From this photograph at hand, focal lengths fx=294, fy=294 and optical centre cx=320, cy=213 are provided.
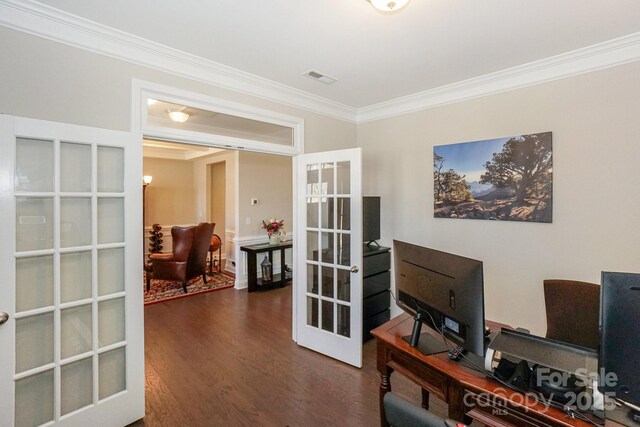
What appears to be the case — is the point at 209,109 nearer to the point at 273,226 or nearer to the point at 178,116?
the point at 178,116

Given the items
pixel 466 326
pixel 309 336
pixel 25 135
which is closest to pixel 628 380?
pixel 466 326

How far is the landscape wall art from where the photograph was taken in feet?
8.26

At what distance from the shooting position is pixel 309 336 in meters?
3.14

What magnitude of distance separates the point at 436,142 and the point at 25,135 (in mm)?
3306

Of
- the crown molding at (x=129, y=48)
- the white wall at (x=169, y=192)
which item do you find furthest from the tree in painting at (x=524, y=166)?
the white wall at (x=169, y=192)

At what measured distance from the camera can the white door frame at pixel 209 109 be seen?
2137mm

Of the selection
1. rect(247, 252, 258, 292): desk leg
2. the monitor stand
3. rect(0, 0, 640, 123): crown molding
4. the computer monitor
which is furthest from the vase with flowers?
the monitor stand

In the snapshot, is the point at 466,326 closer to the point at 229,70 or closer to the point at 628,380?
the point at 628,380

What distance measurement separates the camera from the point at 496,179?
9.00 feet

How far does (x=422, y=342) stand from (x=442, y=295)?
347 mm

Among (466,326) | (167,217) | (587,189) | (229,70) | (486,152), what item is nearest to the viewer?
(466,326)

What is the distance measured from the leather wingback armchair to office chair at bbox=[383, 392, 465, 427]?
449 cm

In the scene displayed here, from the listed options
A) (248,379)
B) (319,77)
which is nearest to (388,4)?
(319,77)

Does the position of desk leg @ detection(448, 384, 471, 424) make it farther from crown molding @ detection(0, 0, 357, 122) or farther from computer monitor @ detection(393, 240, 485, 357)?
crown molding @ detection(0, 0, 357, 122)
